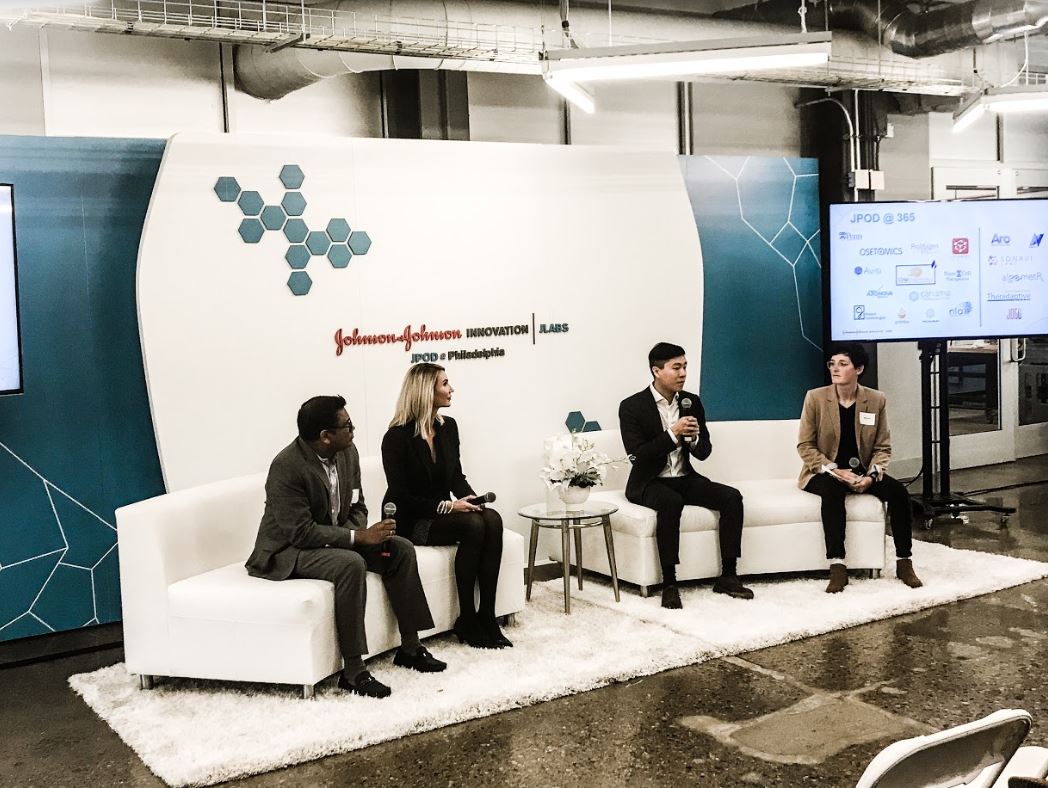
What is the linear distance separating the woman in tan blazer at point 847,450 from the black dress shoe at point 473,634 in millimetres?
1860

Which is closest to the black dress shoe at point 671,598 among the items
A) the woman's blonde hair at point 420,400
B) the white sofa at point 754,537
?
the white sofa at point 754,537

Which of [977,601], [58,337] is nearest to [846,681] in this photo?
[977,601]

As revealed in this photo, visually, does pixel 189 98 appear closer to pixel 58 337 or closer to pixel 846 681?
pixel 58 337

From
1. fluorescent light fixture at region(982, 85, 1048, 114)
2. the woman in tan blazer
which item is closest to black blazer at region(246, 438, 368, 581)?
the woman in tan blazer

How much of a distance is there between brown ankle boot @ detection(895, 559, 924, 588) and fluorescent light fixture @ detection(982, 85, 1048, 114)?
9.89ft

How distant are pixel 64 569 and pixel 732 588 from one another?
3.15 meters

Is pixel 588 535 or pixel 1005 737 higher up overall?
pixel 1005 737

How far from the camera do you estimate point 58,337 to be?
17.1 feet

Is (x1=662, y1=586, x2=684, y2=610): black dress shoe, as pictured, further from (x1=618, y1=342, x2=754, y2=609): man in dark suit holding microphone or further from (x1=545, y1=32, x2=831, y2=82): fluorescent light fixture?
(x1=545, y1=32, x2=831, y2=82): fluorescent light fixture

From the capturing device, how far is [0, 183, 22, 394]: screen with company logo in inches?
192

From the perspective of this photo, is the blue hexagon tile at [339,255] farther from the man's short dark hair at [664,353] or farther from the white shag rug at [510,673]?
the white shag rug at [510,673]

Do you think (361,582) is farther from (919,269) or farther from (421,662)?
(919,269)

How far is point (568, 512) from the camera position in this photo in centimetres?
552

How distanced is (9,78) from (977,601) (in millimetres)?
5298
